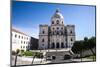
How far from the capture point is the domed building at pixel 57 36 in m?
3.00

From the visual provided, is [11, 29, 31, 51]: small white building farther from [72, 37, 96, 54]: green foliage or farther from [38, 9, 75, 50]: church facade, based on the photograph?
[72, 37, 96, 54]: green foliage

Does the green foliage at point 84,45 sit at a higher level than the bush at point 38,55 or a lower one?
higher

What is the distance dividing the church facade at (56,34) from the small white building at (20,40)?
197mm

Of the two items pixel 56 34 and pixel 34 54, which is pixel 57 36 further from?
pixel 34 54

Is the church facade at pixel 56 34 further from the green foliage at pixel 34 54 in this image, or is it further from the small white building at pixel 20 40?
the small white building at pixel 20 40

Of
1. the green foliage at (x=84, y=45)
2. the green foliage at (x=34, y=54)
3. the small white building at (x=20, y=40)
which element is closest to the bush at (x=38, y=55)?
the green foliage at (x=34, y=54)

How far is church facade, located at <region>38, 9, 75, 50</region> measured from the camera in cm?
300

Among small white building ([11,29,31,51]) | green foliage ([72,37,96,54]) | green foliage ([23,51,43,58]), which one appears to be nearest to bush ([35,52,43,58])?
green foliage ([23,51,43,58])

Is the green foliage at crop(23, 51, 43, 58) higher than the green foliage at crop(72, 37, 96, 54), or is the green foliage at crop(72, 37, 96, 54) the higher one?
the green foliage at crop(72, 37, 96, 54)

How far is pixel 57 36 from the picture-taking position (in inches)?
121

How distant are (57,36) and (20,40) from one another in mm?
565

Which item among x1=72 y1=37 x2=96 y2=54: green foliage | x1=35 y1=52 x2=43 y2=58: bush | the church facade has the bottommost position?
x1=35 y1=52 x2=43 y2=58: bush

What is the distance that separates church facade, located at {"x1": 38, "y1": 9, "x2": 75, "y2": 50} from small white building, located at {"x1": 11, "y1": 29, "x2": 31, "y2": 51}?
197 millimetres

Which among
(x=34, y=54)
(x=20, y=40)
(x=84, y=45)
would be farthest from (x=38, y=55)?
(x=84, y=45)
